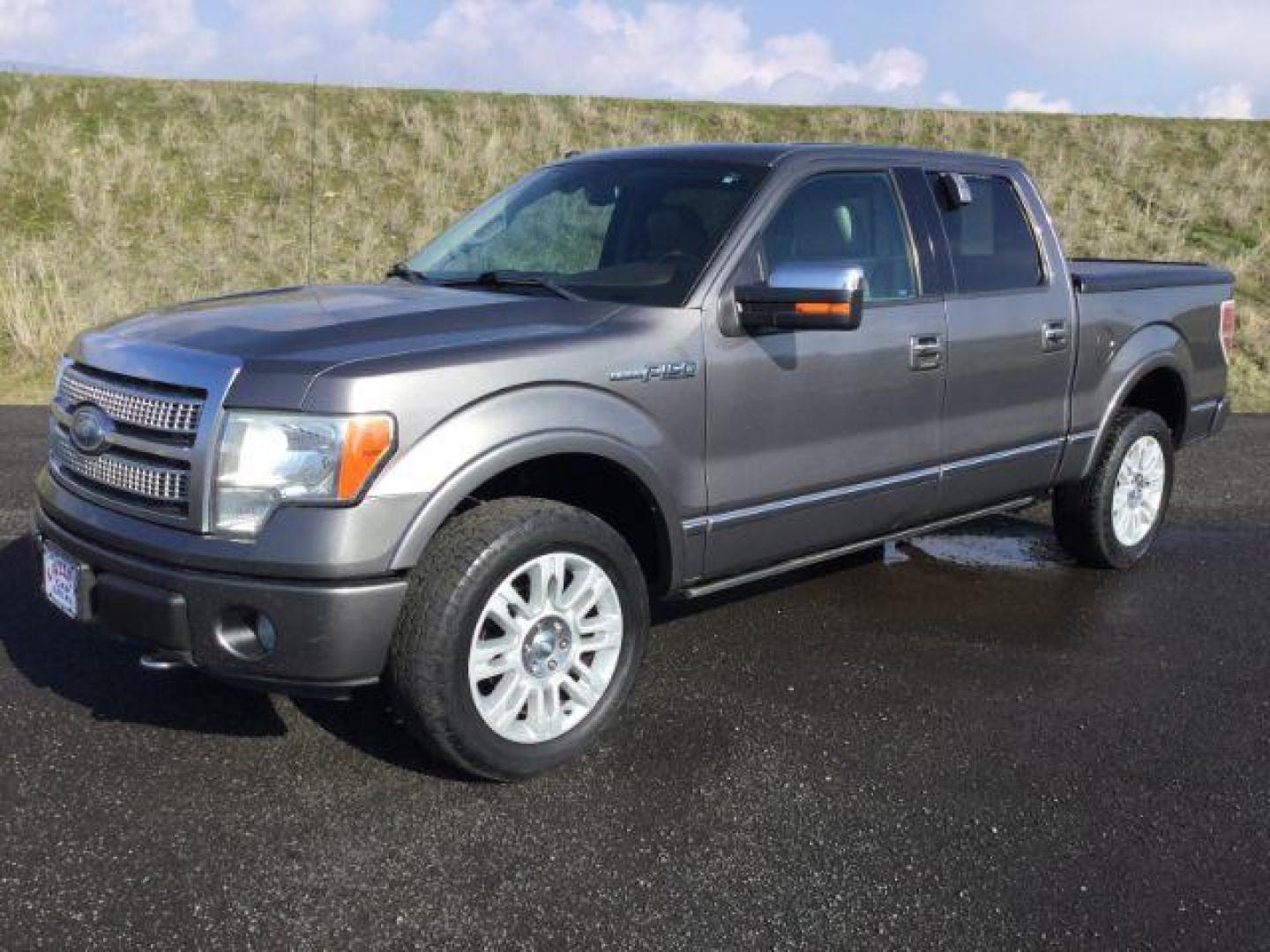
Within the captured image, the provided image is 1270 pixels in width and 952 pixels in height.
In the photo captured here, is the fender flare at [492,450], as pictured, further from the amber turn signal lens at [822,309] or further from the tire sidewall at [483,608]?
the amber turn signal lens at [822,309]

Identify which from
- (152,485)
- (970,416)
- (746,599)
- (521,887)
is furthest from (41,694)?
(970,416)

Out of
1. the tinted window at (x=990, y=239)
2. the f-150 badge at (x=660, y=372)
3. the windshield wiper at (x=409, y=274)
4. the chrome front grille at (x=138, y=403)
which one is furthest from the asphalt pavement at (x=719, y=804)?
the windshield wiper at (x=409, y=274)

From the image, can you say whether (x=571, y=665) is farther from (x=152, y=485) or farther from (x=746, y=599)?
(x=746, y=599)

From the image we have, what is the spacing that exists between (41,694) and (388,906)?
1793 millimetres

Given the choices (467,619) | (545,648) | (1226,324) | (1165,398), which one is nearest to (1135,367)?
(1165,398)

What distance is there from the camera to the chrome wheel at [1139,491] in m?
5.64

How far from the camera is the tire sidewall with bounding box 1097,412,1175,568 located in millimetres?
5504

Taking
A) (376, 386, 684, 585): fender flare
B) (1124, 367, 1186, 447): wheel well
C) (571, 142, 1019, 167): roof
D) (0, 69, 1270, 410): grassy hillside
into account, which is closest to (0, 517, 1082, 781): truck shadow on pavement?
(376, 386, 684, 585): fender flare

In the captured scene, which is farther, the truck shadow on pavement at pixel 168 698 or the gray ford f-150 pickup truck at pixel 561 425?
the truck shadow on pavement at pixel 168 698

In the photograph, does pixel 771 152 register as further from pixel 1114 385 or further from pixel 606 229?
pixel 1114 385

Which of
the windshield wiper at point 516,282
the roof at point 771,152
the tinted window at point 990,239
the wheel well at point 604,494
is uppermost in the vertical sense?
the roof at point 771,152

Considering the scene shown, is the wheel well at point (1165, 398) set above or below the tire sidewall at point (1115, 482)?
above

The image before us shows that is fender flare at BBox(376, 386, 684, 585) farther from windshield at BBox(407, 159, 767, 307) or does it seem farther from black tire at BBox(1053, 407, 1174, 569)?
black tire at BBox(1053, 407, 1174, 569)

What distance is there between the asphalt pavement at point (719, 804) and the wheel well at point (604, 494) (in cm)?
53
